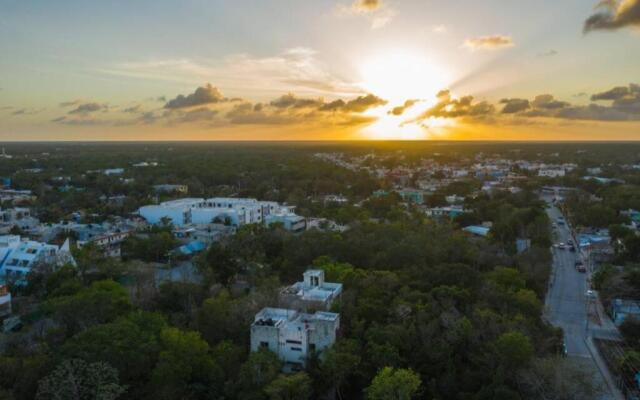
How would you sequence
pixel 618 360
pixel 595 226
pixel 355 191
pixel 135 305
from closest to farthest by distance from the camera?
pixel 618 360, pixel 135 305, pixel 595 226, pixel 355 191

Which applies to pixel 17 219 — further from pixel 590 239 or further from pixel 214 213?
pixel 590 239

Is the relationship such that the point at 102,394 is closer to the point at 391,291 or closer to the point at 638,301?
the point at 391,291

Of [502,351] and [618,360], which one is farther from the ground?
[502,351]

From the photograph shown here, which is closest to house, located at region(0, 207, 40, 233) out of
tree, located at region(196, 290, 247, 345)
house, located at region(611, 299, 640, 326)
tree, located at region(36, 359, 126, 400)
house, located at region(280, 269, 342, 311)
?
tree, located at region(196, 290, 247, 345)

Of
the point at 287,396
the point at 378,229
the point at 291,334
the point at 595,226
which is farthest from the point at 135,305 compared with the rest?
the point at 595,226

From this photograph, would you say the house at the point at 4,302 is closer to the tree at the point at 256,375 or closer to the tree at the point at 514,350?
the tree at the point at 256,375

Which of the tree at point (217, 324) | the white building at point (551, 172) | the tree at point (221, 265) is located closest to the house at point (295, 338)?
the tree at point (217, 324)
